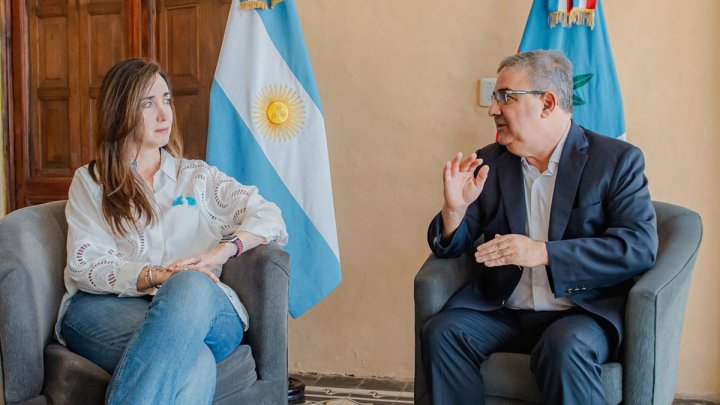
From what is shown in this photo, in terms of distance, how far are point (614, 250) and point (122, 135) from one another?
145 centimetres

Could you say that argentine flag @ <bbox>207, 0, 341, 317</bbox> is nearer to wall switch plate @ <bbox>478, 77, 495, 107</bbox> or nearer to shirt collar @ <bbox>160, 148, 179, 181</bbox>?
shirt collar @ <bbox>160, 148, 179, 181</bbox>

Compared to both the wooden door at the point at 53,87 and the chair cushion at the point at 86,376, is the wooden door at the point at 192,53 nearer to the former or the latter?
the wooden door at the point at 53,87

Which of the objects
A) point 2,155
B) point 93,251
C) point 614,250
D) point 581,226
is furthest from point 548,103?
point 2,155

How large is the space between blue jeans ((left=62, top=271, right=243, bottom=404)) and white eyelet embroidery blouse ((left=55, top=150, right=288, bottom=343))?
0.07 m

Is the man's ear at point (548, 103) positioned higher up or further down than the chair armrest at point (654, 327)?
higher up

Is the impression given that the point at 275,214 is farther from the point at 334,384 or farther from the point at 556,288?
the point at 334,384

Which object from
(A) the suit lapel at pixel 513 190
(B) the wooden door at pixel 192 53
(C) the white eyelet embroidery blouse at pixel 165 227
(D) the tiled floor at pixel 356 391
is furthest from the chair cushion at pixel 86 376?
(B) the wooden door at pixel 192 53

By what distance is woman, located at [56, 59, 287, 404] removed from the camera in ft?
6.21

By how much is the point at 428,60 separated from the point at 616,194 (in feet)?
4.20

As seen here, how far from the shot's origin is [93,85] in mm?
3787

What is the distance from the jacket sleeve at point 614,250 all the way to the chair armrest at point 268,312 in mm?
735

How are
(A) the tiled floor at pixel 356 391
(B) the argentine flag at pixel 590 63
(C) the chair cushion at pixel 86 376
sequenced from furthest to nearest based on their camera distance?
(A) the tiled floor at pixel 356 391 → (B) the argentine flag at pixel 590 63 → (C) the chair cushion at pixel 86 376

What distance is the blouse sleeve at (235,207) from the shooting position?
2404 millimetres

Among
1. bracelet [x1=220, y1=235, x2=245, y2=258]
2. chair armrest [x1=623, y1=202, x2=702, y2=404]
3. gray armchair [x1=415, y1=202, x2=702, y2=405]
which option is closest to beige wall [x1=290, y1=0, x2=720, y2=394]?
gray armchair [x1=415, y1=202, x2=702, y2=405]
